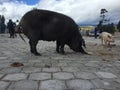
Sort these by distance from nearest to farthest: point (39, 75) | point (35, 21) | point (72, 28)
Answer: point (39, 75) → point (35, 21) → point (72, 28)

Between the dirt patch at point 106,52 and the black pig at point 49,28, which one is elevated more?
the black pig at point 49,28

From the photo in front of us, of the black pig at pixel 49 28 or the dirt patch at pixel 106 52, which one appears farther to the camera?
the dirt patch at pixel 106 52

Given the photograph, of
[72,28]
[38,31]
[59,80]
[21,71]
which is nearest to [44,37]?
[38,31]

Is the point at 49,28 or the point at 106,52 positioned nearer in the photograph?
the point at 49,28

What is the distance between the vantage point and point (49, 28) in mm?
9734

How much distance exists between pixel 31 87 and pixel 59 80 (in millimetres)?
754

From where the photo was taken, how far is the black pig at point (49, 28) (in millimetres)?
9461

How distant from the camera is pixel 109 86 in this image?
4.80 m

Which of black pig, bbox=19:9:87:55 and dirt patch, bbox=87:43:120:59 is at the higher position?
black pig, bbox=19:9:87:55

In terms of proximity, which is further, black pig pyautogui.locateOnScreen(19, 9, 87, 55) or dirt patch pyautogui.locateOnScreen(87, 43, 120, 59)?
dirt patch pyautogui.locateOnScreen(87, 43, 120, 59)

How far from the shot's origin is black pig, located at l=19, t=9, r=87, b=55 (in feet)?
31.0

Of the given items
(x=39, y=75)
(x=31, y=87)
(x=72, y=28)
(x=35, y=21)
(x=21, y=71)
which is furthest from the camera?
(x=72, y=28)

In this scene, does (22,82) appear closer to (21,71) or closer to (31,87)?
(31,87)

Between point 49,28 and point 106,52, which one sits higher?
point 49,28
